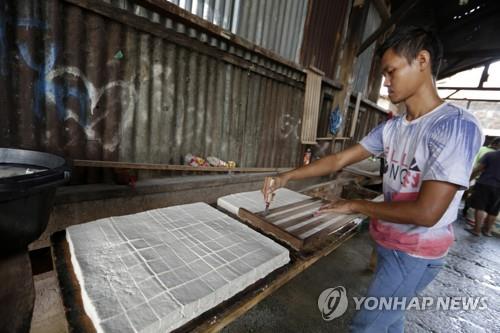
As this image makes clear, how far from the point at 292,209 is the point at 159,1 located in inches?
93.5

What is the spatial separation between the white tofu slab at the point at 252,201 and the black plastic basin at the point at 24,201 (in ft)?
3.87

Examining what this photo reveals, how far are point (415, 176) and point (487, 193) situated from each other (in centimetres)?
657

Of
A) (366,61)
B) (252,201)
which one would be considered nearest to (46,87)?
(252,201)

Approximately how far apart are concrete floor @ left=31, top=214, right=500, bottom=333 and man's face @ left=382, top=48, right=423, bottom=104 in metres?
2.38

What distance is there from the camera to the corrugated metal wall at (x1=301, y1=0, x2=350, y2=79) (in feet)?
14.7

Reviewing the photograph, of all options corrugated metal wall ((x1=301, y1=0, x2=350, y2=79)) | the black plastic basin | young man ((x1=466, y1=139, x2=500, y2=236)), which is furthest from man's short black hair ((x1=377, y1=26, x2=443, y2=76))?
young man ((x1=466, y1=139, x2=500, y2=236))

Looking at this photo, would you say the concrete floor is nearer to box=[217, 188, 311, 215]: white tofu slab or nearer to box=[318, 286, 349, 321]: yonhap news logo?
box=[318, 286, 349, 321]: yonhap news logo

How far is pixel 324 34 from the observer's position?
4844mm

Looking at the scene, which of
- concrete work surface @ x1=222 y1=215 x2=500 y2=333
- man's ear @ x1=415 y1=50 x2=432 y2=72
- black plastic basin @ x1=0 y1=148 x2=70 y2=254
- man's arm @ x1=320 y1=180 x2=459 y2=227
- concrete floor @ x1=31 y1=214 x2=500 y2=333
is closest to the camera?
black plastic basin @ x1=0 y1=148 x2=70 y2=254

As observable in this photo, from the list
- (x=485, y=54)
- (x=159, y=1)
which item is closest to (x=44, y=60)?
(x=159, y=1)

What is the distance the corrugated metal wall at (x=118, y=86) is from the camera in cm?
183

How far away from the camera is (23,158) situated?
119 centimetres

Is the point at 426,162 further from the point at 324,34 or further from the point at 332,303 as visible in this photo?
the point at 324,34

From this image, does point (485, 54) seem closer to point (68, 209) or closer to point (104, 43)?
point (104, 43)
